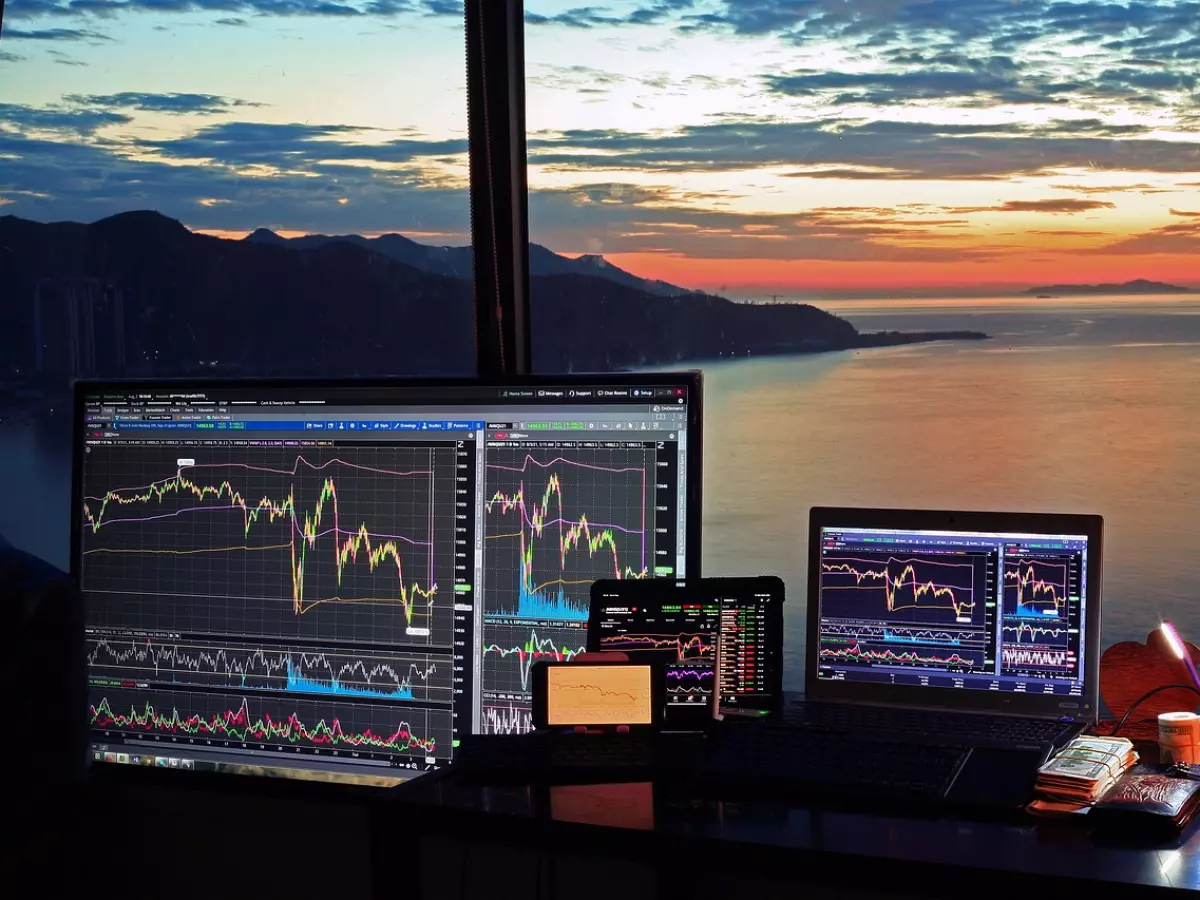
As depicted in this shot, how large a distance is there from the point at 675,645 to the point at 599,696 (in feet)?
0.46

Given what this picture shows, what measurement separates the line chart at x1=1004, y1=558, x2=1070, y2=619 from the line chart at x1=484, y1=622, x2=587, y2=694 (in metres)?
0.65

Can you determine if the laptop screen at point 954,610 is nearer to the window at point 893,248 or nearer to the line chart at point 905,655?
the line chart at point 905,655

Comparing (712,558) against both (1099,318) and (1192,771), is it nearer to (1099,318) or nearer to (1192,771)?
(1192,771)

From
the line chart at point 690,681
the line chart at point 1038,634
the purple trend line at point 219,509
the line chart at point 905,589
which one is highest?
the purple trend line at point 219,509

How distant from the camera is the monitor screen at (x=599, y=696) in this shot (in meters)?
1.71

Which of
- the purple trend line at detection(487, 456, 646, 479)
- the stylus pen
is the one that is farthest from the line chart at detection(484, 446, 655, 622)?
the stylus pen

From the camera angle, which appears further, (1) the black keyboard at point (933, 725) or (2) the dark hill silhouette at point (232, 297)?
(2) the dark hill silhouette at point (232, 297)

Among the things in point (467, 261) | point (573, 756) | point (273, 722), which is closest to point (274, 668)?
point (273, 722)

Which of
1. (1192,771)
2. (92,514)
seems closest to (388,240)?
(92,514)

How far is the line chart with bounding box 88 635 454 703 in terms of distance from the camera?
6.44ft

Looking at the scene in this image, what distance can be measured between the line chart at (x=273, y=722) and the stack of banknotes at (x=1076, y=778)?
0.93m

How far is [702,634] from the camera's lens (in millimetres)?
1773

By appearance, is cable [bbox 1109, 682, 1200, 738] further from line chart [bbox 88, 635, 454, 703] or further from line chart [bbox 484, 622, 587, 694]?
line chart [bbox 88, 635, 454, 703]

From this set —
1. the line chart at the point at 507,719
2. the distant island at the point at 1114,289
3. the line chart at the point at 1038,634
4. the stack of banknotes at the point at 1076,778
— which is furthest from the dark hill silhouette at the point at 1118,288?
the line chart at the point at 507,719
